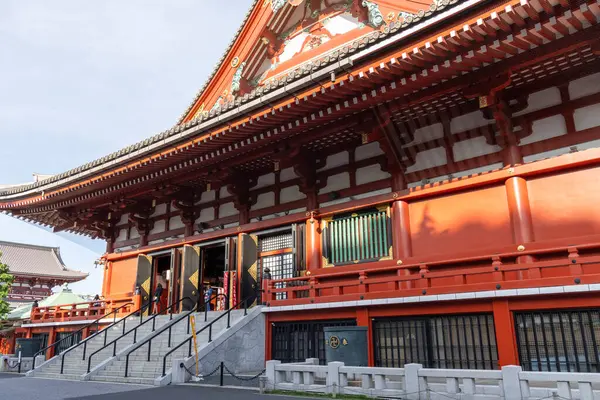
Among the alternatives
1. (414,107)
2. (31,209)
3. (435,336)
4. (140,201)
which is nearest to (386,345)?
(435,336)

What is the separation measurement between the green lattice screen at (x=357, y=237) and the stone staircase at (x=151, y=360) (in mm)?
3167

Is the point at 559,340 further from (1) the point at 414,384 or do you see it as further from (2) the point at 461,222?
(2) the point at 461,222

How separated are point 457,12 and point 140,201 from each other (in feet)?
47.1

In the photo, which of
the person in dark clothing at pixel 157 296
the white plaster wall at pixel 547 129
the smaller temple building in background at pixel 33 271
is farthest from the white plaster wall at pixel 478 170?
the smaller temple building in background at pixel 33 271

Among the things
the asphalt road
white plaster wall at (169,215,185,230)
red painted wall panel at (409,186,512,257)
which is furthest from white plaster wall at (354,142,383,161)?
white plaster wall at (169,215,185,230)

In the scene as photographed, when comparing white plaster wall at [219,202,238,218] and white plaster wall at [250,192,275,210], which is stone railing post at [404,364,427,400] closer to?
white plaster wall at [250,192,275,210]

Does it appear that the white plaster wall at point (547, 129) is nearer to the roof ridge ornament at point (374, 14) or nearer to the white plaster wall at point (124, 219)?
the roof ridge ornament at point (374, 14)

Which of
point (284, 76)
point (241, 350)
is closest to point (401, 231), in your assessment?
point (284, 76)

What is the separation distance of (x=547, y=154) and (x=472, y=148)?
168 cm

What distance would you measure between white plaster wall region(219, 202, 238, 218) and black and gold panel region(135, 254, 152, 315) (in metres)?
4.28

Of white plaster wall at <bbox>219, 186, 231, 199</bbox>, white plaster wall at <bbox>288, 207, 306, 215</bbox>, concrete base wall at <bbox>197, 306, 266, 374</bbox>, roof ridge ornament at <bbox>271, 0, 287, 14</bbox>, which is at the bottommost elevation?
concrete base wall at <bbox>197, 306, 266, 374</bbox>

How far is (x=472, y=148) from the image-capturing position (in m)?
11.2

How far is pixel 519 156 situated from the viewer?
10320mm

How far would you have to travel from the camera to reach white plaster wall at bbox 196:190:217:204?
1709cm
